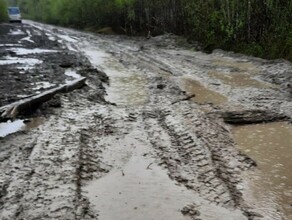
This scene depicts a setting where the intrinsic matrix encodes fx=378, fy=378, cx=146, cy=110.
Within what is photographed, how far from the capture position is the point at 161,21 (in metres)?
24.7

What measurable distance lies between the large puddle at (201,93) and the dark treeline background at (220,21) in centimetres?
444

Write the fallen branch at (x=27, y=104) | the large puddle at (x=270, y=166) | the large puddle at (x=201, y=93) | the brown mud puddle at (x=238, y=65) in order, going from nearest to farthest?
the large puddle at (x=270, y=166), the fallen branch at (x=27, y=104), the large puddle at (x=201, y=93), the brown mud puddle at (x=238, y=65)

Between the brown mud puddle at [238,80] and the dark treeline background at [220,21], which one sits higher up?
the dark treeline background at [220,21]

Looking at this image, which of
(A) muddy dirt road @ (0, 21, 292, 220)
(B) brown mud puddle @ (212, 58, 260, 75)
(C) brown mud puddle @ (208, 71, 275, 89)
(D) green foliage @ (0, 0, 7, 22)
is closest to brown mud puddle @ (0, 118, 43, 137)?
(A) muddy dirt road @ (0, 21, 292, 220)

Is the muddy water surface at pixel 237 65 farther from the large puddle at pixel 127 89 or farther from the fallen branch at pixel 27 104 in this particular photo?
the fallen branch at pixel 27 104

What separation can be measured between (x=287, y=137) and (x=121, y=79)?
5698mm

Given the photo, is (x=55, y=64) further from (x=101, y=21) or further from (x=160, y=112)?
(x=101, y=21)

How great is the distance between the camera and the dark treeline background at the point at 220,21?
44.4ft

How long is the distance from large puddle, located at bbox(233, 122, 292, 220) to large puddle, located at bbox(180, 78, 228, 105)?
5.64 feet

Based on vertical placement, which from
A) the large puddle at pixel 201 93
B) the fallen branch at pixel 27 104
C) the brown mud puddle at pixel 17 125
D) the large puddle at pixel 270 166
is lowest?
the large puddle at pixel 270 166

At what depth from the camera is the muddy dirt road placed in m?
3.91

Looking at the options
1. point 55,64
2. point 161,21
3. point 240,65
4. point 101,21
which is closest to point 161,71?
point 240,65

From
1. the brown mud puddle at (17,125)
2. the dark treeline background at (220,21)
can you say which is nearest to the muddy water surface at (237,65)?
the dark treeline background at (220,21)

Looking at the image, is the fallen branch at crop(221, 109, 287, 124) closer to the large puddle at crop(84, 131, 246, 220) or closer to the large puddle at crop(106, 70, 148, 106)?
the large puddle at crop(106, 70, 148, 106)
